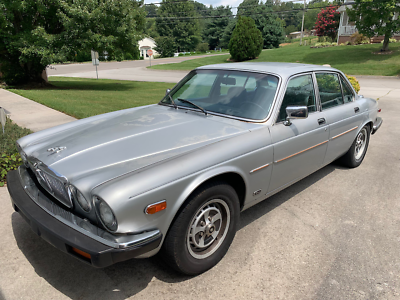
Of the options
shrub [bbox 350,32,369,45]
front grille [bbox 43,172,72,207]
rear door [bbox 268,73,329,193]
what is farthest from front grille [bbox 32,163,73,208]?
shrub [bbox 350,32,369,45]

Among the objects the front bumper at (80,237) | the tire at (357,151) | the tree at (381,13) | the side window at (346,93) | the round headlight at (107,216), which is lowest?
the tire at (357,151)

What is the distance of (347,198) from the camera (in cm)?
417

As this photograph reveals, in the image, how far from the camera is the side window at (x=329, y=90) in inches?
158

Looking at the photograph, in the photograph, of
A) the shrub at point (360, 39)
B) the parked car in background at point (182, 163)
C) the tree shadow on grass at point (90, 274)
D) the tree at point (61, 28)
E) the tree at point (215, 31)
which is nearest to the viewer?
the parked car in background at point (182, 163)

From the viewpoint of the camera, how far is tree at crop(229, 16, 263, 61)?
99.9ft

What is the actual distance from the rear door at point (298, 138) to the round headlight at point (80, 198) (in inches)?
72.9

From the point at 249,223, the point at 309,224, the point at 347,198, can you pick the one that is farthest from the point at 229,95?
the point at 347,198

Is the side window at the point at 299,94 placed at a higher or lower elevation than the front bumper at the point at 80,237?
higher

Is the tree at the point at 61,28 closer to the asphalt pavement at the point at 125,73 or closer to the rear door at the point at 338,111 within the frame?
the asphalt pavement at the point at 125,73

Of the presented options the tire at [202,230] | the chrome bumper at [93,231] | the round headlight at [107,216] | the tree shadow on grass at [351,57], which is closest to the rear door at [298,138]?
the tire at [202,230]

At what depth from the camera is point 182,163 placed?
7.91ft

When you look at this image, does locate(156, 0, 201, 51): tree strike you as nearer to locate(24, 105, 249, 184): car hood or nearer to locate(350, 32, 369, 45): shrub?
locate(350, 32, 369, 45): shrub

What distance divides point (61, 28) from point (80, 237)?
17.2 m

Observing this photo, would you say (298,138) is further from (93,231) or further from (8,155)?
(8,155)
